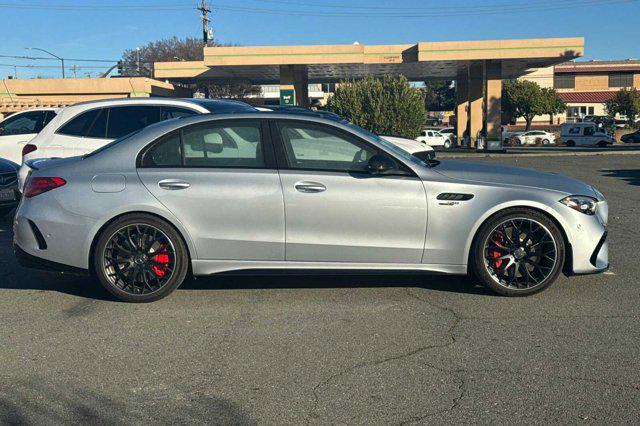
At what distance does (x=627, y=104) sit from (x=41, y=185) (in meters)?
72.1

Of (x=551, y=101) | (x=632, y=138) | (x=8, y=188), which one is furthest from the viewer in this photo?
(x=551, y=101)

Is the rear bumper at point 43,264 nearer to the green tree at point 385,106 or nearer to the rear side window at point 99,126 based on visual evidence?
the rear side window at point 99,126

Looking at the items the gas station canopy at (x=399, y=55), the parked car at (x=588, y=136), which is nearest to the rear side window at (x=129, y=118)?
the gas station canopy at (x=399, y=55)

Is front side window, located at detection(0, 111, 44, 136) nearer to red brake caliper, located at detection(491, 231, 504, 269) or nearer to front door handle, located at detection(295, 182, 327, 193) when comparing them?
front door handle, located at detection(295, 182, 327, 193)

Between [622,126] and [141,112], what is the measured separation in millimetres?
69985

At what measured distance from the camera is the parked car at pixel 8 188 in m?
9.83

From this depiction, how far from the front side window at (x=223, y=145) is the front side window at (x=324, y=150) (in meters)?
0.28

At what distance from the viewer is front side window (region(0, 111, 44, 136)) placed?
14.1 metres

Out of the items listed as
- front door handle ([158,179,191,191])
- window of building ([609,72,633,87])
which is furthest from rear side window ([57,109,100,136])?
window of building ([609,72,633,87])

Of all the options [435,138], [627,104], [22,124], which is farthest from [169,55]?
[22,124]

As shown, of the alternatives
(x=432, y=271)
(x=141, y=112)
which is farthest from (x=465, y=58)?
(x=432, y=271)

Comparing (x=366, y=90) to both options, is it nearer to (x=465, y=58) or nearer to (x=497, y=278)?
(x=465, y=58)

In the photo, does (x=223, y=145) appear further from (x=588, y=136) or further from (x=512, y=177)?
(x=588, y=136)

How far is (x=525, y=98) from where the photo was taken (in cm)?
6712
